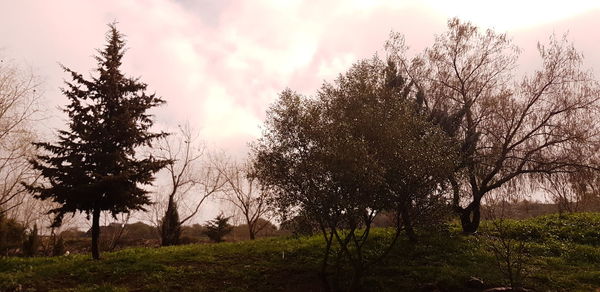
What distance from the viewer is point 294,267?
71.5ft

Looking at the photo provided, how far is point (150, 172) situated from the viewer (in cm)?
2436

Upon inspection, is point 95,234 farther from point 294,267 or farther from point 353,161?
point 353,161

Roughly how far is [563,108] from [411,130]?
13092 mm

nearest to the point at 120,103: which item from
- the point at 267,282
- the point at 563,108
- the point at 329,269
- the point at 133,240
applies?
the point at 267,282

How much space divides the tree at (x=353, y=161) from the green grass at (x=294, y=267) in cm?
298

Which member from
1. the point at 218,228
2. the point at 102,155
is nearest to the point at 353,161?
the point at 102,155

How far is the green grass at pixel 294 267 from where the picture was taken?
18.7 metres

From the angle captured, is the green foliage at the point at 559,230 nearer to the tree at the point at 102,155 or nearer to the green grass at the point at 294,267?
the green grass at the point at 294,267

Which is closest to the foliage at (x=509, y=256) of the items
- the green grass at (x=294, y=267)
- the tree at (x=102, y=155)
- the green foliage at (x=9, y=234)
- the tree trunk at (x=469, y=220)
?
the green grass at (x=294, y=267)

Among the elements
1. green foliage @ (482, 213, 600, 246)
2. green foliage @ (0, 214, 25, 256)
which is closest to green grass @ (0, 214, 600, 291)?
green foliage @ (482, 213, 600, 246)

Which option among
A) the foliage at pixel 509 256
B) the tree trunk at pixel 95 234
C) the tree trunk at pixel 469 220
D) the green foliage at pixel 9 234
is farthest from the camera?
the green foliage at pixel 9 234

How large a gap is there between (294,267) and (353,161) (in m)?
8.25

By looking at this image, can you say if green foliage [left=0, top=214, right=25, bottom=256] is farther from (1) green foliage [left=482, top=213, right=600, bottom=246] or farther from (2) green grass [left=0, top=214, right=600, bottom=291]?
(1) green foliage [left=482, top=213, right=600, bottom=246]

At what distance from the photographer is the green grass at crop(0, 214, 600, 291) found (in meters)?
18.7
